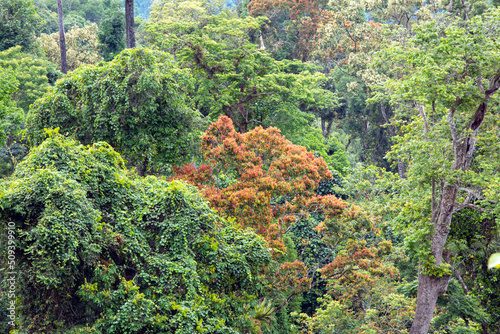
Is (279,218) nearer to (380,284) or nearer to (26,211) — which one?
(380,284)

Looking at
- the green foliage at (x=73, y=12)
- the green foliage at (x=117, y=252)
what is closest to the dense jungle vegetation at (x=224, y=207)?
the green foliage at (x=117, y=252)

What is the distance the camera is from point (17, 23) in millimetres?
24922

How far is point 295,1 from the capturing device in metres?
36.5

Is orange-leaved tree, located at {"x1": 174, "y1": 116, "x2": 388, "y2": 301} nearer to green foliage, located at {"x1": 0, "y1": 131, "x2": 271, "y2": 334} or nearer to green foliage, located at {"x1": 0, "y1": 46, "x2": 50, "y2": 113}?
green foliage, located at {"x1": 0, "y1": 131, "x2": 271, "y2": 334}

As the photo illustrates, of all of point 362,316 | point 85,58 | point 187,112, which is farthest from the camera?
point 85,58

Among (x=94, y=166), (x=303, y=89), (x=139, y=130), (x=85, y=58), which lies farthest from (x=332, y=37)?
A: (x=94, y=166)

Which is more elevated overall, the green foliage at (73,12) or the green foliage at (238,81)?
the green foliage at (73,12)

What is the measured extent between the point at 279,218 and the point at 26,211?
763cm

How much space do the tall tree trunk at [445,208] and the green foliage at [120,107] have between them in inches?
276

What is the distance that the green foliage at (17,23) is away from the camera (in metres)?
24.7

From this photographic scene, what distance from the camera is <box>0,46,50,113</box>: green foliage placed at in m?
22.0

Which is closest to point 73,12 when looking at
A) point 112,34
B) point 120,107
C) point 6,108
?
point 112,34

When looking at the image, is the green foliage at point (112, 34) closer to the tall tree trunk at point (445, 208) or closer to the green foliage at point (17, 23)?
the green foliage at point (17, 23)

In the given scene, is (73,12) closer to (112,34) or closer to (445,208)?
(112,34)
